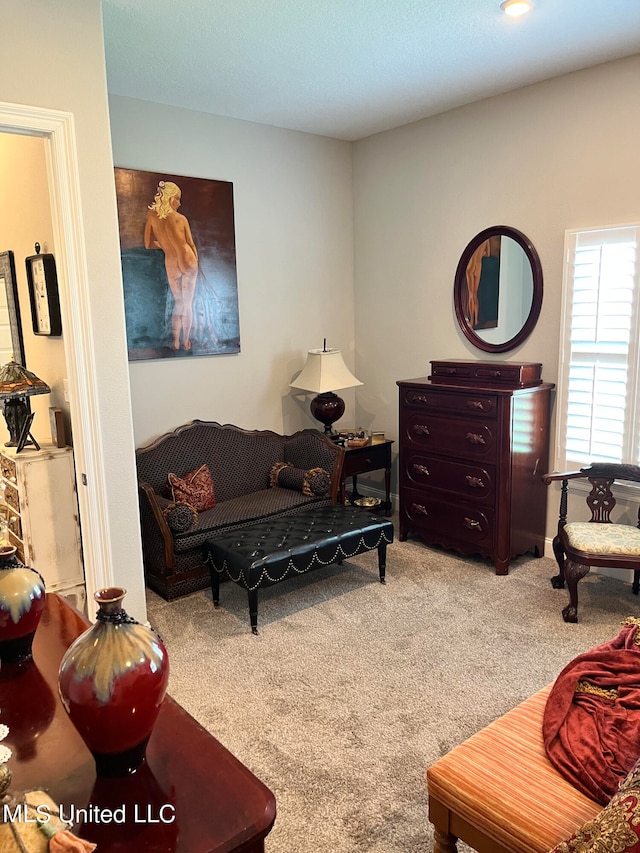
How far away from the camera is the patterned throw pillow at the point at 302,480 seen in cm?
418

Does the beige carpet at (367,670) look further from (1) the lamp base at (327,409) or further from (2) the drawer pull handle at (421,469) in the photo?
(1) the lamp base at (327,409)

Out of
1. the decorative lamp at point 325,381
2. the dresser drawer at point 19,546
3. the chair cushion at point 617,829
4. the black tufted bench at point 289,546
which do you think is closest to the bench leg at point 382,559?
the black tufted bench at point 289,546

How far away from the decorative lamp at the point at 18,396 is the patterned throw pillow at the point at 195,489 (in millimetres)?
912

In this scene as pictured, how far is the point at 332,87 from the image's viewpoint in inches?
149

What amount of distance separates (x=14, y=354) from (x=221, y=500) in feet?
5.32

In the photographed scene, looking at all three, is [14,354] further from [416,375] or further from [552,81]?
[552,81]

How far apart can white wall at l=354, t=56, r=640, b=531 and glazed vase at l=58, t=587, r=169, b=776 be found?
345 centimetres

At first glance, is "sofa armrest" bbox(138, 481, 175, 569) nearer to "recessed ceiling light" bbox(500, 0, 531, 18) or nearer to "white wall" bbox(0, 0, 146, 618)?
"white wall" bbox(0, 0, 146, 618)

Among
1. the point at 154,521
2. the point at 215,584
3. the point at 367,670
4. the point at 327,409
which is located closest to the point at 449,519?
the point at 327,409

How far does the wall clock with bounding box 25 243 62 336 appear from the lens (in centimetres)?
313

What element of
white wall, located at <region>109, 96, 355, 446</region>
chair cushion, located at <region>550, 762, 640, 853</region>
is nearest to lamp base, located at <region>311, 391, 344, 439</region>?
white wall, located at <region>109, 96, 355, 446</region>

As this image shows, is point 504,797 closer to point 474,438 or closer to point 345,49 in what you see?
point 474,438

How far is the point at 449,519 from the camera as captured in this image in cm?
412

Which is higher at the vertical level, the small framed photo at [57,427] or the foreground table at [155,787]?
the small framed photo at [57,427]
